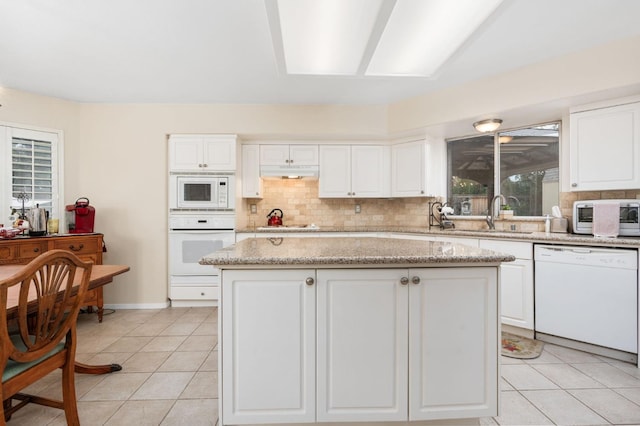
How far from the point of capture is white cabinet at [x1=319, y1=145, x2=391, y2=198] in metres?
4.10

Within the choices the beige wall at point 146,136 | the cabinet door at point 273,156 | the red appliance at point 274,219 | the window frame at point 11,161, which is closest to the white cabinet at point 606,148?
the beige wall at point 146,136

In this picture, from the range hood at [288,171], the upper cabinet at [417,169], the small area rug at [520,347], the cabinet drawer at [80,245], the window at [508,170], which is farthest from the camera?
the range hood at [288,171]

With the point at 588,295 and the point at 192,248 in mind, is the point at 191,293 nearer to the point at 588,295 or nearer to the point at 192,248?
the point at 192,248

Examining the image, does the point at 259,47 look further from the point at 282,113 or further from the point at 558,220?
the point at 558,220

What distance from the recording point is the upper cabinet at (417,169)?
3.86 meters

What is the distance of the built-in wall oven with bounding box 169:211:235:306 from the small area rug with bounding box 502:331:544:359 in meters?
3.01

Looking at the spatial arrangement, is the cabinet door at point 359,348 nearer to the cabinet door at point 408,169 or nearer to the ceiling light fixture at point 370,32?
the ceiling light fixture at point 370,32

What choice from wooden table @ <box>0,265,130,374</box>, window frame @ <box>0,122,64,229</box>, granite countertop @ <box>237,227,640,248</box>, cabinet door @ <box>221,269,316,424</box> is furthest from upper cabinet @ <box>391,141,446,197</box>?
window frame @ <box>0,122,64,229</box>

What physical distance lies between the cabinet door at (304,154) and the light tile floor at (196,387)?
7.74 ft

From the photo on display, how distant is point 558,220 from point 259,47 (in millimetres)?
3251

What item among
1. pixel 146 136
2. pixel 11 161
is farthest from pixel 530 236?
pixel 11 161

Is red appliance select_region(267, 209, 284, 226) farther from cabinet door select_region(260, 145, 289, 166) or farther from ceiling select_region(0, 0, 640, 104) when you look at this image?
ceiling select_region(0, 0, 640, 104)

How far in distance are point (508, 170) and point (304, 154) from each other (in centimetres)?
254

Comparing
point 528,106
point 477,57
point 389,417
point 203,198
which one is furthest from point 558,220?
point 203,198
